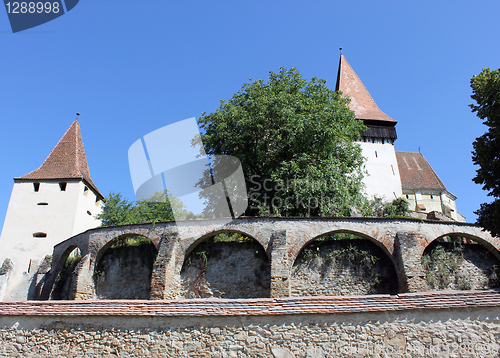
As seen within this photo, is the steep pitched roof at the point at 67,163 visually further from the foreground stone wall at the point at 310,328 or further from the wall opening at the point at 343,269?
the foreground stone wall at the point at 310,328

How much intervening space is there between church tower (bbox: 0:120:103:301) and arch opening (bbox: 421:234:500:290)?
2210cm

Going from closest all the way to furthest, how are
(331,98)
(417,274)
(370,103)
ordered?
(417,274), (331,98), (370,103)

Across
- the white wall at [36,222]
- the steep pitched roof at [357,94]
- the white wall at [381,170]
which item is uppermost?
the steep pitched roof at [357,94]

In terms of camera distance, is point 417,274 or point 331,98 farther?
point 331,98

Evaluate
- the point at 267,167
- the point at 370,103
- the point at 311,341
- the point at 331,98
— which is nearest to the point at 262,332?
the point at 311,341

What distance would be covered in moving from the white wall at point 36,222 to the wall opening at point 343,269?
18.4 m

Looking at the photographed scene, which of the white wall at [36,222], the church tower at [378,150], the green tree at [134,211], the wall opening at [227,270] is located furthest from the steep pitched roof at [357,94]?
the white wall at [36,222]

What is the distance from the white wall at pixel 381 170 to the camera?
30016mm

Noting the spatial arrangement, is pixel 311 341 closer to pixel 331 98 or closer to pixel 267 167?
pixel 267 167

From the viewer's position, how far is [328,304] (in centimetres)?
825

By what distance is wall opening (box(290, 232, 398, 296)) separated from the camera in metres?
14.8

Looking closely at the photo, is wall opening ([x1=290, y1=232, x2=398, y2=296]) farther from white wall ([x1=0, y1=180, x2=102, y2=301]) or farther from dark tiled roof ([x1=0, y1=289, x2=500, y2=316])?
white wall ([x1=0, y1=180, x2=102, y2=301])

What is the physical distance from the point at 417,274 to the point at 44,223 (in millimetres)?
23823

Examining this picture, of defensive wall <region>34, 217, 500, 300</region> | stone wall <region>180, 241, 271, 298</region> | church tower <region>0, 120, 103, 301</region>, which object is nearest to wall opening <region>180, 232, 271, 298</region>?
stone wall <region>180, 241, 271, 298</region>
